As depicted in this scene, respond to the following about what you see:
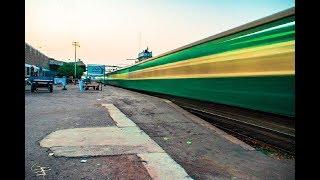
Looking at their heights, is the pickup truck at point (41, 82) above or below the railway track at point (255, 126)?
above

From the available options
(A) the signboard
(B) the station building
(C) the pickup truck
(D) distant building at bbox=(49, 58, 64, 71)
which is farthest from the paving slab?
(D) distant building at bbox=(49, 58, 64, 71)

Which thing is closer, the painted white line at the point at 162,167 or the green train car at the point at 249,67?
the painted white line at the point at 162,167

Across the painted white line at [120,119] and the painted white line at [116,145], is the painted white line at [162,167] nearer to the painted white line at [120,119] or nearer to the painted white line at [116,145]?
the painted white line at [116,145]

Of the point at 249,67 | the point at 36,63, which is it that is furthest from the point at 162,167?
the point at 36,63

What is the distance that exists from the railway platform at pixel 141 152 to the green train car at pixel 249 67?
682 millimetres

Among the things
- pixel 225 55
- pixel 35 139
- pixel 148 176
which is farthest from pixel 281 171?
pixel 35 139

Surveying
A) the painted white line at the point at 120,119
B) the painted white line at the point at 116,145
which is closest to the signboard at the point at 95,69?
the painted white line at the point at 120,119

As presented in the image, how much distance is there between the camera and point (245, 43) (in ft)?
16.0

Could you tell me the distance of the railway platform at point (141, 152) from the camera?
362 cm

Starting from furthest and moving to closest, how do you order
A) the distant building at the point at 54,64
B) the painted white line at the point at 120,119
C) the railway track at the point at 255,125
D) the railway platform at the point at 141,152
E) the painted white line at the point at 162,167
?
the distant building at the point at 54,64 → the painted white line at the point at 120,119 → the railway track at the point at 255,125 → the railway platform at the point at 141,152 → the painted white line at the point at 162,167

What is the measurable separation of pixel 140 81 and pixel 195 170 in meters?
12.4

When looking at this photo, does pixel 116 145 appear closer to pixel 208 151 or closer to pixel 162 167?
pixel 162 167
